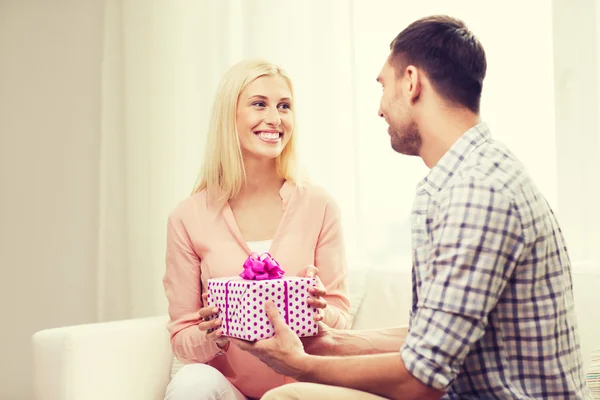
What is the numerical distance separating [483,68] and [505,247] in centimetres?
41

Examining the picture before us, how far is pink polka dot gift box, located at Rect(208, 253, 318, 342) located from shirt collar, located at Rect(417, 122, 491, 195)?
406 millimetres

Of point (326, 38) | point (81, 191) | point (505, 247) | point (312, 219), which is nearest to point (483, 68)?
point (505, 247)

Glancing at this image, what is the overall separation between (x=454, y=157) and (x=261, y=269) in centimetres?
50

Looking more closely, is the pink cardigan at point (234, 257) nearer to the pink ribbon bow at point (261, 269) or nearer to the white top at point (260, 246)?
the white top at point (260, 246)

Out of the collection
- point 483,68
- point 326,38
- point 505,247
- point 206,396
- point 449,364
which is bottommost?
point 206,396

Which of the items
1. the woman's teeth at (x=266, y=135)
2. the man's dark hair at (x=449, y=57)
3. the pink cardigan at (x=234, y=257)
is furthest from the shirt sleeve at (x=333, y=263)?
the man's dark hair at (x=449, y=57)

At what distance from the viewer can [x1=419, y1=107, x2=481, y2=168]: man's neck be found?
4.43 feet

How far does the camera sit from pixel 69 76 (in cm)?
376

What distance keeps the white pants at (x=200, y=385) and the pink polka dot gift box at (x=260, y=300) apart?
0.24m

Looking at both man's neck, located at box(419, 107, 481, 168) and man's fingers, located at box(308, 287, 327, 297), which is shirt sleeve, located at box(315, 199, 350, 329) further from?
man's neck, located at box(419, 107, 481, 168)

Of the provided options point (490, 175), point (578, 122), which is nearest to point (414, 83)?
point (490, 175)

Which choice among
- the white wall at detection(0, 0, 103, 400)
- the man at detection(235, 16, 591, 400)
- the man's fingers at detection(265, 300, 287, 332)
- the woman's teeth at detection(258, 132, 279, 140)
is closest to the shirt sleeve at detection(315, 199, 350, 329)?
the woman's teeth at detection(258, 132, 279, 140)

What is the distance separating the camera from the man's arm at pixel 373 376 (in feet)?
3.85

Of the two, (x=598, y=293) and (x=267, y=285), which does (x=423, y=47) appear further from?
Result: (x=598, y=293)
